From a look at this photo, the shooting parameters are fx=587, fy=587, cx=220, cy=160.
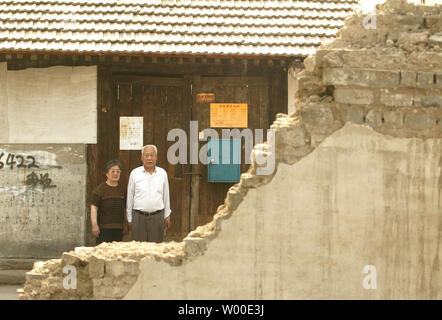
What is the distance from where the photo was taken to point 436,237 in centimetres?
473

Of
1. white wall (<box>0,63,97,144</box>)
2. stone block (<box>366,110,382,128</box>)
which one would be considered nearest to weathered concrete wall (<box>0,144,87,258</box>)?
white wall (<box>0,63,97,144</box>)

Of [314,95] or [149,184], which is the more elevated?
[314,95]

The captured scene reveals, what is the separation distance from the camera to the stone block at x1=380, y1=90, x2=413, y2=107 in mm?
4764

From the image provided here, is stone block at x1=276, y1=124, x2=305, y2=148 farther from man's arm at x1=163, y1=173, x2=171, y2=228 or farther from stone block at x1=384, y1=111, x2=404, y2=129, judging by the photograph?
man's arm at x1=163, y1=173, x2=171, y2=228

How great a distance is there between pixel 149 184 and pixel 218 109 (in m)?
2.60

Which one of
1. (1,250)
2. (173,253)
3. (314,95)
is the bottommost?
(1,250)

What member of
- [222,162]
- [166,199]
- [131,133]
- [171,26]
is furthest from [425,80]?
[131,133]

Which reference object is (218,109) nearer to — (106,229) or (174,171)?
(174,171)

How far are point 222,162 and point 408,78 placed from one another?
4703mm

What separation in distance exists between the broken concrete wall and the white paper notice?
15.5 ft

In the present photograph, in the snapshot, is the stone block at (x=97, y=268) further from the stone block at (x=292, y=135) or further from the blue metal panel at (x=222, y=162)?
the blue metal panel at (x=222, y=162)

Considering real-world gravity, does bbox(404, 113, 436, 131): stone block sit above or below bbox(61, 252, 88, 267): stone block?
above

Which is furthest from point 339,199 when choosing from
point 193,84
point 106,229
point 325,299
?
point 193,84

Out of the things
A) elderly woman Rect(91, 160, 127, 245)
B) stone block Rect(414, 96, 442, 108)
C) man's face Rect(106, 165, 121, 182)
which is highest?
stone block Rect(414, 96, 442, 108)
